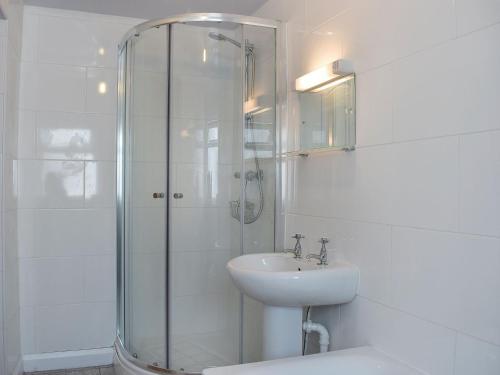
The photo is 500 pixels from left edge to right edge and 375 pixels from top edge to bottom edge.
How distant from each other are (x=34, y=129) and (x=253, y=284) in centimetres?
193

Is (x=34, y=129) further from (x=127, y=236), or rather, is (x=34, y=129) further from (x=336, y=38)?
(x=336, y=38)

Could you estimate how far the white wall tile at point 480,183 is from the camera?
51.1 inches

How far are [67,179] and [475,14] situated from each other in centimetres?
250

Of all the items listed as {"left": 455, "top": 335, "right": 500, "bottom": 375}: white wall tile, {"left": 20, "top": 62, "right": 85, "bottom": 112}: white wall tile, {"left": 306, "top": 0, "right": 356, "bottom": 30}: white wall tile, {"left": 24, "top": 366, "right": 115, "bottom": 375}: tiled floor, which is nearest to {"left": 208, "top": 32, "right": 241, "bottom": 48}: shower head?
{"left": 306, "top": 0, "right": 356, "bottom": 30}: white wall tile

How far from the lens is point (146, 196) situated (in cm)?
260

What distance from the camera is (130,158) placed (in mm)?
2703

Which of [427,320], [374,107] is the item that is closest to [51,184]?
[374,107]

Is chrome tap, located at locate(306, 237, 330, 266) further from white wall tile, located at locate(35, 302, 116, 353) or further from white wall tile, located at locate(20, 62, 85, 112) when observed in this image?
white wall tile, located at locate(20, 62, 85, 112)

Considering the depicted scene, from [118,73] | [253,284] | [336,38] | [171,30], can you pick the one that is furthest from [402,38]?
[118,73]

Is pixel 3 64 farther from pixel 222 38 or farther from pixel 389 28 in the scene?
pixel 389 28

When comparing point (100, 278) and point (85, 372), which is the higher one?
point (100, 278)

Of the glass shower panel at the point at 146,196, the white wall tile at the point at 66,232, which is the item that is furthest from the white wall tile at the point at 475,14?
the white wall tile at the point at 66,232

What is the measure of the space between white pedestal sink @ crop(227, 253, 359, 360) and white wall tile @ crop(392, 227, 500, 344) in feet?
0.82

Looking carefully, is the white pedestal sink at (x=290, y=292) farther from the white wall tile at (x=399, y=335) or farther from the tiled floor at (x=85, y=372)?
the tiled floor at (x=85, y=372)
